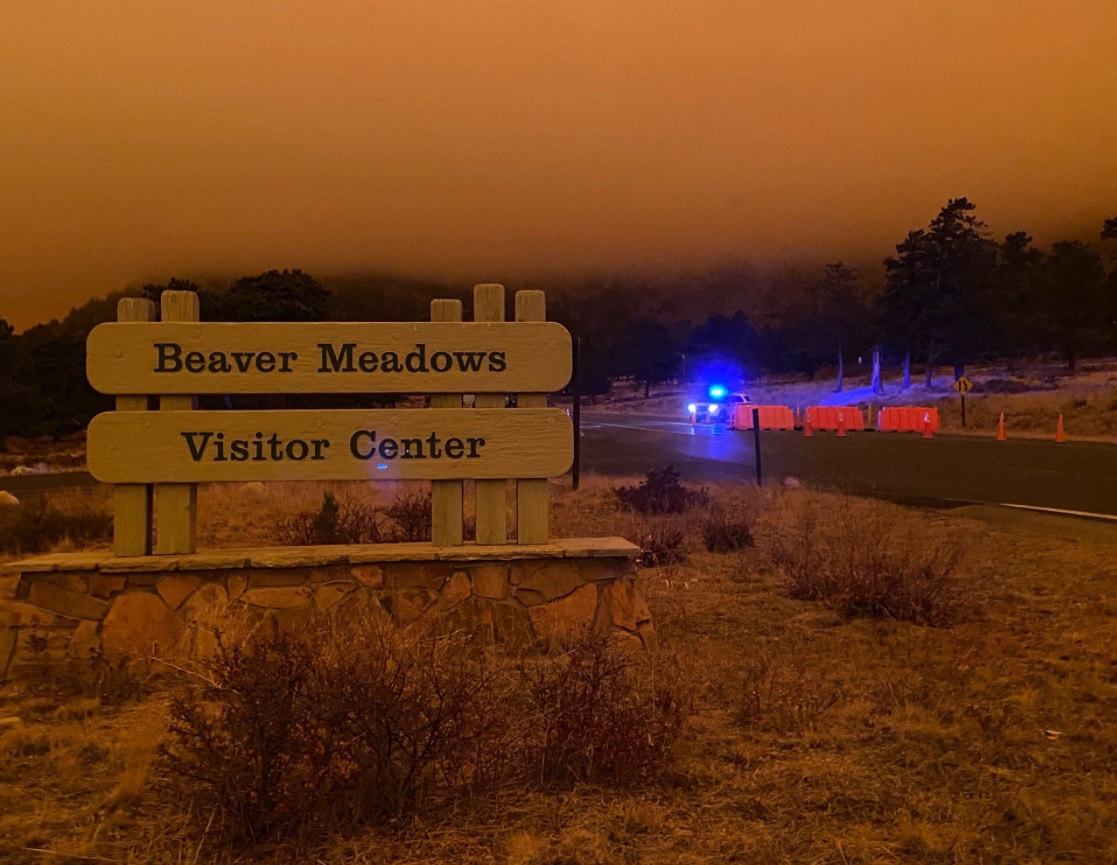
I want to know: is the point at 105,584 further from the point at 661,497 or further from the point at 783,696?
the point at 661,497

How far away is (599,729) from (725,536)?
19.7 feet

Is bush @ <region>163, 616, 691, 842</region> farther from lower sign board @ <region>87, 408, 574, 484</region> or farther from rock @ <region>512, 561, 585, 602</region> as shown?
lower sign board @ <region>87, 408, 574, 484</region>

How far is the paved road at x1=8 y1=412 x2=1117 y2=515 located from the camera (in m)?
15.5

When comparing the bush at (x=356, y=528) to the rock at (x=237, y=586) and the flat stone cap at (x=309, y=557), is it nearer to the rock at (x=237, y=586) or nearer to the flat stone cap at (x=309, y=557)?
the flat stone cap at (x=309, y=557)

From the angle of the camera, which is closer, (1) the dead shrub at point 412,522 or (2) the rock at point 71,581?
(2) the rock at point 71,581

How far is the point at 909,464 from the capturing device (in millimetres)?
21344

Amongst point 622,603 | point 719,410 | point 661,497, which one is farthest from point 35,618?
point 719,410

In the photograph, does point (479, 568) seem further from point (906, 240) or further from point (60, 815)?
point (906, 240)

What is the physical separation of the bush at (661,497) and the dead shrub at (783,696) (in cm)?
676

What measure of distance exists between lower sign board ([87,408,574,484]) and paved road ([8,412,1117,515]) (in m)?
10.4

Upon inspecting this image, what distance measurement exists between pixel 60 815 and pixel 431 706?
1.45 m

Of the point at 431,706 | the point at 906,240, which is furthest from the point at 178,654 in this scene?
the point at 906,240

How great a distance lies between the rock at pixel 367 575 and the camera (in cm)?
571

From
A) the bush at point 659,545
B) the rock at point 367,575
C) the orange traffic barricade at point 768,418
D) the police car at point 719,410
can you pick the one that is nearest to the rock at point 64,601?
the rock at point 367,575
